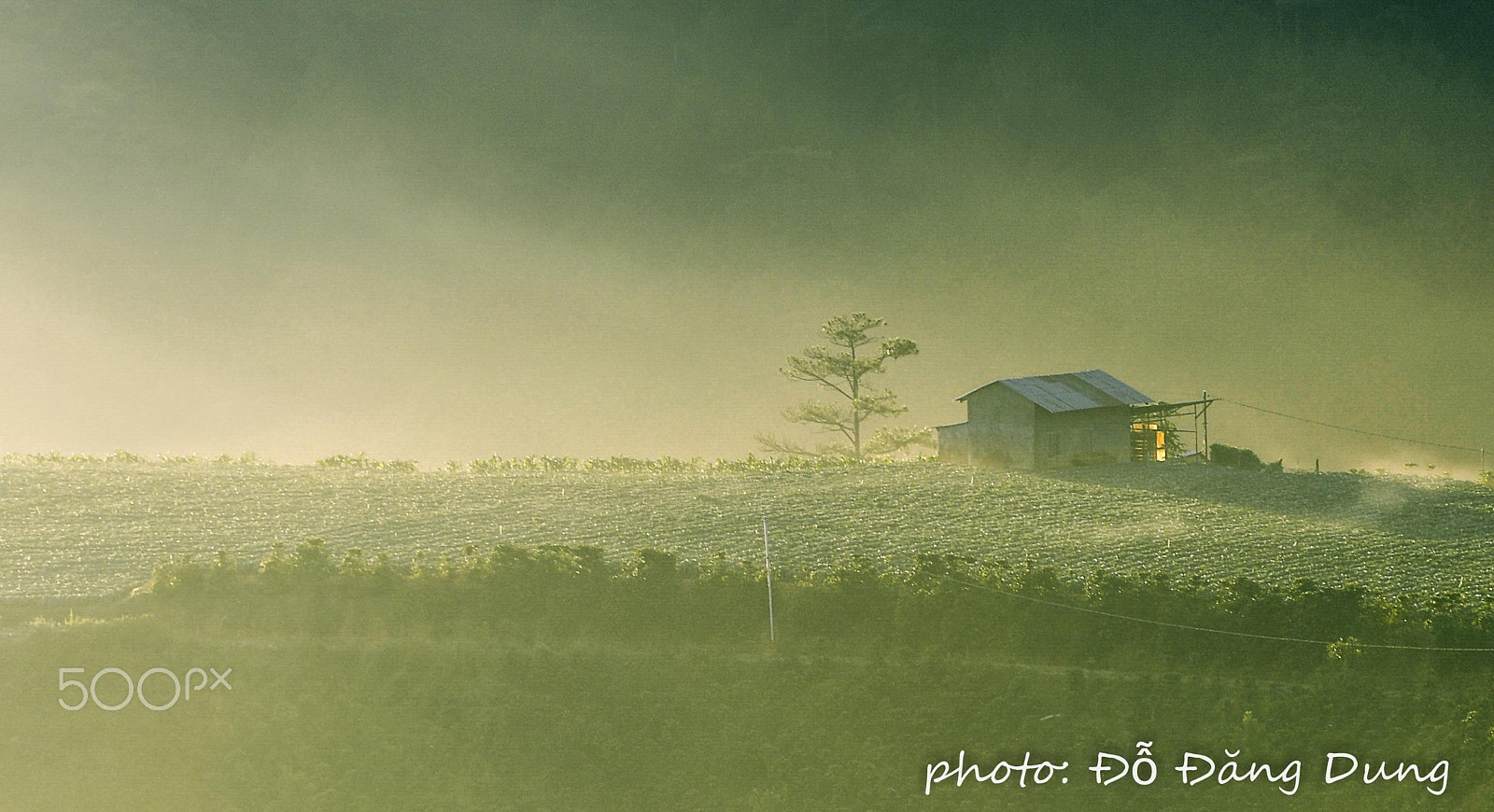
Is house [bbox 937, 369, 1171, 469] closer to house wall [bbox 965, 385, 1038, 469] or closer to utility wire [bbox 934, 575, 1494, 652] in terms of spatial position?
house wall [bbox 965, 385, 1038, 469]

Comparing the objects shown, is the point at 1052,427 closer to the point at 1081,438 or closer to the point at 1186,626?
the point at 1081,438

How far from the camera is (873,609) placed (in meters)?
37.3

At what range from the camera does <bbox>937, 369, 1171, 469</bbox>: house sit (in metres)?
63.1

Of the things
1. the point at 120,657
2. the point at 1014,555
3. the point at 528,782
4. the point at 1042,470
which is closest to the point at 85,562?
the point at 120,657

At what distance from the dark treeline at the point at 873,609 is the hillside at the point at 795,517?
12.6 ft

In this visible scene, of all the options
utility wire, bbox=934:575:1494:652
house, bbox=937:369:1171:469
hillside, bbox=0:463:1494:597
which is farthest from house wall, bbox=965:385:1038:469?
utility wire, bbox=934:575:1494:652

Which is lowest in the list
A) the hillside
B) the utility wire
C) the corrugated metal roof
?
the utility wire

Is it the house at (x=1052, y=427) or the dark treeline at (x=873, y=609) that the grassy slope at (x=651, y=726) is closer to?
the dark treeline at (x=873, y=609)

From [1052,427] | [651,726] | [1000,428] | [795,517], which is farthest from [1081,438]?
[651,726]

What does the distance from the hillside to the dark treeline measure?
384 cm

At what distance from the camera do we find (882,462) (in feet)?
219

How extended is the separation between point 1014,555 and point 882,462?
22.5 meters

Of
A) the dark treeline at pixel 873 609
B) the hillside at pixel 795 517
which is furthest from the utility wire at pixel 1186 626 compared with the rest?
the hillside at pixel 795 517

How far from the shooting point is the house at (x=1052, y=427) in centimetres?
6312
